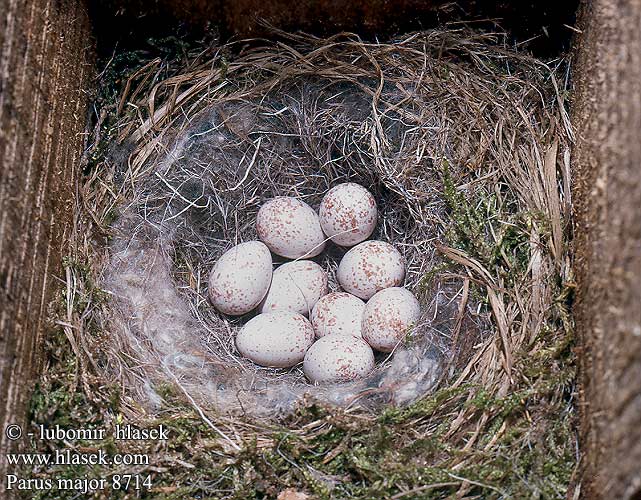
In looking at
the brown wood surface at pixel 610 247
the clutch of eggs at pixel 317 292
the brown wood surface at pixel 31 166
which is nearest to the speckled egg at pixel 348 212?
the clutch of eggs at pixel 317 292

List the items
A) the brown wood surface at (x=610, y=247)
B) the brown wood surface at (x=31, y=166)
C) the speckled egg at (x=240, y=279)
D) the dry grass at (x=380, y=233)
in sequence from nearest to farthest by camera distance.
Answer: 1. the brown wood surface at (x=610, y=247)
2. the brown wood surface at (x=31, y=166)
3. the dry grass at (x=380, y=233)
4. the speckled egg at (x=240, y=279)

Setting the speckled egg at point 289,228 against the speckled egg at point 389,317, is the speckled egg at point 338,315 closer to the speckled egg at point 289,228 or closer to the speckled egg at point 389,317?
the speckled egg at point 389,317

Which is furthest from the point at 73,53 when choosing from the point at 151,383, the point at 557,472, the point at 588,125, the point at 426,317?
the point at 557,472

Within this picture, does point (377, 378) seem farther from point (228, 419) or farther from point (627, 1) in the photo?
point (627, 1)

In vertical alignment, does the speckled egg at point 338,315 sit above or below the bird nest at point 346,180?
below

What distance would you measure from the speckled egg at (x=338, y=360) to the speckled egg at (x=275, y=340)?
0.17 feet

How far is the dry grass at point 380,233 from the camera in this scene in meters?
1.67

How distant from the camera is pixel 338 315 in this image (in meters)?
2.11

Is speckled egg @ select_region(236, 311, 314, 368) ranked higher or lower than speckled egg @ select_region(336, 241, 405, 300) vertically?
lower

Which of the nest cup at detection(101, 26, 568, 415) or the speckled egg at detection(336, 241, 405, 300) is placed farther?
the speckled egg at detection(336, 241, 405, 300)

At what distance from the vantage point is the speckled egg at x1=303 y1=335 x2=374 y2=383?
196 cm

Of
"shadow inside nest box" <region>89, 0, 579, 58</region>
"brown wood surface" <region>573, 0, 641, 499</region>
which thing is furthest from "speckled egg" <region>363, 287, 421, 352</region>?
"shadow inside nest box" <region>89, 0, 579, 58</region>

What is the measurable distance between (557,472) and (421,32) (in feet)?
4.01

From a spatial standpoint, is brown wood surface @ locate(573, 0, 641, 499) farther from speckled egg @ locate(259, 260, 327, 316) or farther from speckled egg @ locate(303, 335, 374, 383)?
speckled egg @ locate(259, 260, 327, 316)
